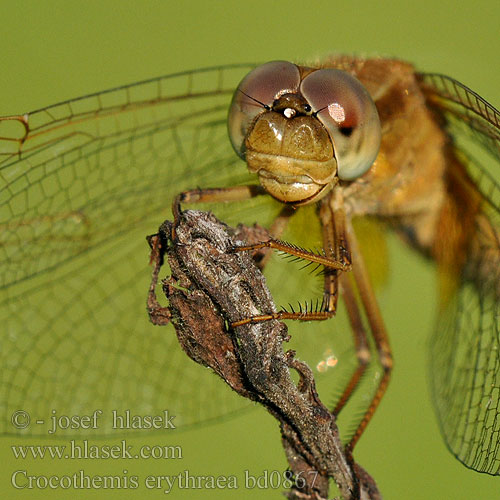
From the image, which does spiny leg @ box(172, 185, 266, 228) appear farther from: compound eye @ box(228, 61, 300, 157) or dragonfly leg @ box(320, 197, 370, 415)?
dragonfly leg @ box(320, 197, 370, 415)

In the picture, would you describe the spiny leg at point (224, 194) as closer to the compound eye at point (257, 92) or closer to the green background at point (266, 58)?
the compound eye at point (257, 92)

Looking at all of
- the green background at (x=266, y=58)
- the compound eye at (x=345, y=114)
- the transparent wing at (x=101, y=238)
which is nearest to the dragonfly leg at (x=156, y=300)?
the compound eye at (x=345, y=114)

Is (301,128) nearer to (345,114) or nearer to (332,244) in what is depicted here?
(345,114)

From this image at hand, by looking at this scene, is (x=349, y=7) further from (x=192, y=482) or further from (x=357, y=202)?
(x=192, y=482)

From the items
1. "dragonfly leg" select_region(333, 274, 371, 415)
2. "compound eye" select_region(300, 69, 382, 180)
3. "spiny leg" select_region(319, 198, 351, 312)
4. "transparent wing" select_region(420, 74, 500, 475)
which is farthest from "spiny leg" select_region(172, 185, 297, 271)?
"transparent wing" select_region(420, 74, 500, 475)

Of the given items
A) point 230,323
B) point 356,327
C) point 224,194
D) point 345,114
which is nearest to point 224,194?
point 224,194

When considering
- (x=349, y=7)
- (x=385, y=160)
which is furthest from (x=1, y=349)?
(x=349, y=7)
